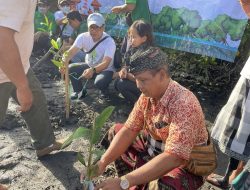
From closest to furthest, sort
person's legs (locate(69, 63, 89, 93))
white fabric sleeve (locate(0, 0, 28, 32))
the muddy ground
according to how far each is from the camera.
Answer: white fabric sleeve (locate(0, 0, 28, 32)) < the muddy ground < person's legs (locate(69, 63, 89, 93))

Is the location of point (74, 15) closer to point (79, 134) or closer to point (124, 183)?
point (79, 134)

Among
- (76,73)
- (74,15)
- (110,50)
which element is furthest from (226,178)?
(74,15)

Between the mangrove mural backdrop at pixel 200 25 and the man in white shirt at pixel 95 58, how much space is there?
826mm

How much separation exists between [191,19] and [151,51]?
2525mm

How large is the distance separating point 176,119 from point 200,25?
8.40 ft

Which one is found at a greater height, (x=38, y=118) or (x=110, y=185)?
(x=110, y=185)

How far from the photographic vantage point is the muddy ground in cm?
276

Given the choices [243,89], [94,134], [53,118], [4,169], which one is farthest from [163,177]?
[53,118]

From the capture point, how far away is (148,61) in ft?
6.32

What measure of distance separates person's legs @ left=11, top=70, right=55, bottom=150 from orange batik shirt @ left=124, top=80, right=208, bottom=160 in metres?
0.92

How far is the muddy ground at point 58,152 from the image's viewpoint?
276cm

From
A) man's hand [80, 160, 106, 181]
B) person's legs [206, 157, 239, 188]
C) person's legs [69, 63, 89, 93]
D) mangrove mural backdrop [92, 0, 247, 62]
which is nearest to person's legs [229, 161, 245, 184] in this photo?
person's legs [206, 157, 239, 188]

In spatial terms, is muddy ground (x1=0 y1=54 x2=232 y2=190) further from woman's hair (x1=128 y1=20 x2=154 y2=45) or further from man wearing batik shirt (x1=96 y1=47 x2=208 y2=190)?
woman's hair (x1=128 y1=20 x2=154 y2=45)

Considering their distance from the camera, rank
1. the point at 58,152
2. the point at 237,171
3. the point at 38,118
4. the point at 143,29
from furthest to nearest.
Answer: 1. the point at 143,29
2. the point at 58,152
3. the point at 38,118
4. the point at 237,171
